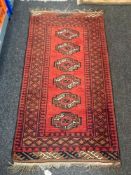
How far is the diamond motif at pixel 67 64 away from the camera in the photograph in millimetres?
2105

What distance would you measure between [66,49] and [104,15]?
20.0 inches

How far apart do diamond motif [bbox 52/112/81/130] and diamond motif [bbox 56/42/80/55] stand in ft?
1.85

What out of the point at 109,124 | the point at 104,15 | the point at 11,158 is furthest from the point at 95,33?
the point at 11,158

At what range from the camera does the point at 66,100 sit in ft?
6.34

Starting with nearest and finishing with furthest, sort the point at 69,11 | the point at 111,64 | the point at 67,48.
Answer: the point at 111,64 → the point at 67,48 → the point at 69,11

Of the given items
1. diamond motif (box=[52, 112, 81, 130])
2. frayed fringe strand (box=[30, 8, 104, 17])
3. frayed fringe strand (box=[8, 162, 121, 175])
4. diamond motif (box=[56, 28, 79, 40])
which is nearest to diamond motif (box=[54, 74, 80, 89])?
diamond motif (box=[52, 112, 81, 130])

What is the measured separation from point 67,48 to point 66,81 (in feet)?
1.08

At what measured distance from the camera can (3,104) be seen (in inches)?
75.4

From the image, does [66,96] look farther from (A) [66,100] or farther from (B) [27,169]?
(B) [27,169]

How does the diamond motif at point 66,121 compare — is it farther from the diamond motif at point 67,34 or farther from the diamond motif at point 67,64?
the diamond motif at point 67,34

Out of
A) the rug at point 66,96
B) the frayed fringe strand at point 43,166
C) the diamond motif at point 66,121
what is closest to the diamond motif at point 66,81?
the rug at point 66,96

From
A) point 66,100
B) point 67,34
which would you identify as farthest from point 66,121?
point 67,34

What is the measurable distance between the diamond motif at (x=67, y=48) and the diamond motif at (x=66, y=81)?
0.79 feet

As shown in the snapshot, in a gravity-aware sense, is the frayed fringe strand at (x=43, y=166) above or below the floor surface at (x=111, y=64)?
below
